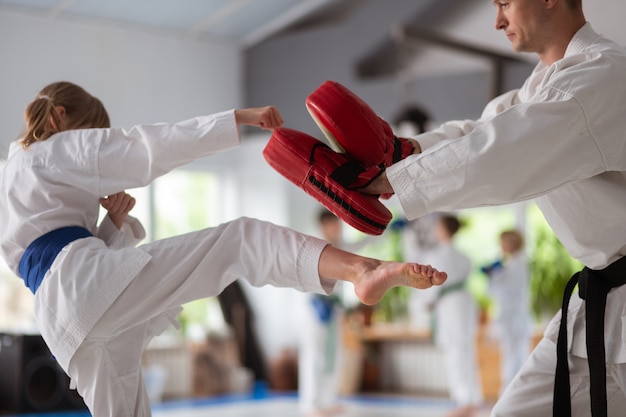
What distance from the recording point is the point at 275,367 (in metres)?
8.71

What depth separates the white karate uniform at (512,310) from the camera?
7273 millimetres

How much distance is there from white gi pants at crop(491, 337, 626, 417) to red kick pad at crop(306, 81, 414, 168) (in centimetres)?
72

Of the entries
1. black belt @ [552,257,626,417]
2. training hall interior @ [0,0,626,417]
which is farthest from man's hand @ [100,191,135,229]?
training hall interior @ [0,0,626,417]

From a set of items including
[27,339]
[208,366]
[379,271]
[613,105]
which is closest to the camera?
[613,105]

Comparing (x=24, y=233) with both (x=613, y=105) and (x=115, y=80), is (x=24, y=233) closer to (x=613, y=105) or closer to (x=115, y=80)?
(x=613, y=105)

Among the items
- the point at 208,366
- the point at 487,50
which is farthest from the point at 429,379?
the point at 487,50

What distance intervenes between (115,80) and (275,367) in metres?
3.32

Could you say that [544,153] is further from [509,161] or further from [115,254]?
[115,254]

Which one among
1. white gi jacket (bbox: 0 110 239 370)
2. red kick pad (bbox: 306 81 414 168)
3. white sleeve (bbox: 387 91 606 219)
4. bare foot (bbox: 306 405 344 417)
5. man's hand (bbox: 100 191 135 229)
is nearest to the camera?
white sleeve (bbox: 387 91 606 219)

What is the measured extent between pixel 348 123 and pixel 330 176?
15cm

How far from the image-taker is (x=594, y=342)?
7.10ft

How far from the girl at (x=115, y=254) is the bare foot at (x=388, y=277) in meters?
0.04

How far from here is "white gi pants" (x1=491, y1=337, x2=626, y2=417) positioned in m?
2.24

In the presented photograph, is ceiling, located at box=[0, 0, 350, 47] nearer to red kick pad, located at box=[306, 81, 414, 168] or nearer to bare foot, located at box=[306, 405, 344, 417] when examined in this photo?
bare foot, located at box=[306, 405, 344, 417]
